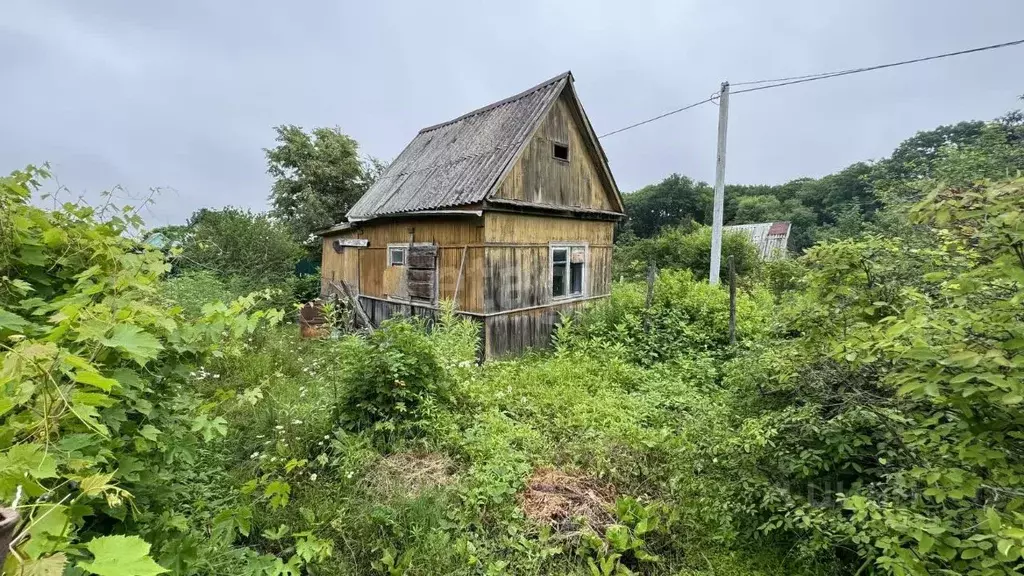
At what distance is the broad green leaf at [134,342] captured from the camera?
1.16 meters

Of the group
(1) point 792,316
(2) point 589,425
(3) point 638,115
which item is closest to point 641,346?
(2) point 589,425

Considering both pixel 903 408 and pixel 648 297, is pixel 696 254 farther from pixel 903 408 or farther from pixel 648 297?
pixel 903 408

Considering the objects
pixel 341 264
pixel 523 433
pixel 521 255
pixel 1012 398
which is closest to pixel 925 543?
pixel 1012 398

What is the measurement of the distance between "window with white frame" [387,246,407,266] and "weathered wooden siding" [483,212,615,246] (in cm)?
248

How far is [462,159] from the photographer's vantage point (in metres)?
8.77

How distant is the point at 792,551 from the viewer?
2.87 meters

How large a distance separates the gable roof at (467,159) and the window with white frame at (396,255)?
2.66ft

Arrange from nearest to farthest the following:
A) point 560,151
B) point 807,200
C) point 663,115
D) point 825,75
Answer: point 825,75 < point 560,151 < point 663,115 < point 807,200

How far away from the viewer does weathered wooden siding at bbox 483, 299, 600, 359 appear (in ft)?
24.1

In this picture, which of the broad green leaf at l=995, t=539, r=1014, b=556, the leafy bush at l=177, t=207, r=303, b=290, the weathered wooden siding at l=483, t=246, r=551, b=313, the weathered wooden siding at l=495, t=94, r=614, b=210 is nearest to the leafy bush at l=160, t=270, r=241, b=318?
the leafy bush at l=177, t=207, r=303, b=290

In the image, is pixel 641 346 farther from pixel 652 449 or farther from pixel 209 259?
pixel 209 259

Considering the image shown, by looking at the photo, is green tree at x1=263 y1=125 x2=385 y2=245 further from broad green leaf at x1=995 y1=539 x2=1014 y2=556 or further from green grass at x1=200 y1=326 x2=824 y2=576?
broad green leaf at x1=995 y1=539 x2=1014 y2=556

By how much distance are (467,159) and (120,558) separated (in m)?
8.52

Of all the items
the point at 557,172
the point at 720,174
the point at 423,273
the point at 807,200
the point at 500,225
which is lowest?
the point at 423,273
